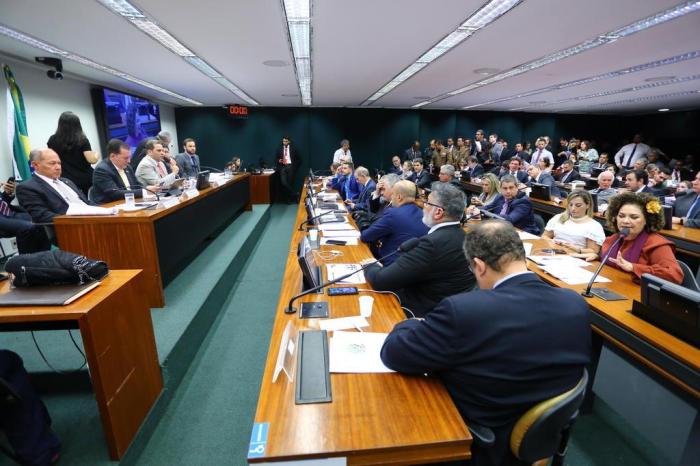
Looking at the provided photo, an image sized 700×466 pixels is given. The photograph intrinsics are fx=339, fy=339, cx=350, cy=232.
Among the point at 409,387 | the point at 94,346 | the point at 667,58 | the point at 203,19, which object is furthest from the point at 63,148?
the point at 667,58

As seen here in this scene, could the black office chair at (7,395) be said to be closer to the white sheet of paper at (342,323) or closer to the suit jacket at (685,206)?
the white sheet of paper at (342,323)

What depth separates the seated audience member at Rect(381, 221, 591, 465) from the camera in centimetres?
94

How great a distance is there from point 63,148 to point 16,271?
113 inches

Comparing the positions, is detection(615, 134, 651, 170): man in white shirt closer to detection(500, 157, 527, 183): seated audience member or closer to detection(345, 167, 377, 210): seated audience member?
detection(500, 157, 527, 183): seated audience member

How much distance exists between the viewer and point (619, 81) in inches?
252

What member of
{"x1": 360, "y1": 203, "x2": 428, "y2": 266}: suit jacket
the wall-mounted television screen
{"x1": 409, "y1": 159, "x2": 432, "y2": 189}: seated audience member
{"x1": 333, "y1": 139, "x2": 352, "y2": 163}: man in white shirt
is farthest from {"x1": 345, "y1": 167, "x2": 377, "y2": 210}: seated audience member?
the wall-mounted television screen

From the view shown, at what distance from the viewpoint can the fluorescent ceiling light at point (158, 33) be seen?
9.76 feet

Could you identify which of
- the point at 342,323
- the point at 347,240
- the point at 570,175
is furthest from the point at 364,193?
the point at 570,175

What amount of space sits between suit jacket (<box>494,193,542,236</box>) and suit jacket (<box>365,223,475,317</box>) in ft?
6.88

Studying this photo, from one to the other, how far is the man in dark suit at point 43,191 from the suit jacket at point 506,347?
2878 mm

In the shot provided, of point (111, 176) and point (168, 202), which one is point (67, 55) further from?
point (168, 202)

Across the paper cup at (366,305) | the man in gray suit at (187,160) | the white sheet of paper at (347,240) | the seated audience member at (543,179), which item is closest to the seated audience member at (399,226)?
the white sheet of paper at (347,240)

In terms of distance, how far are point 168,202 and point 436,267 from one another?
2.41 metres

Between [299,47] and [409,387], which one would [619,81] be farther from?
[409,387]
